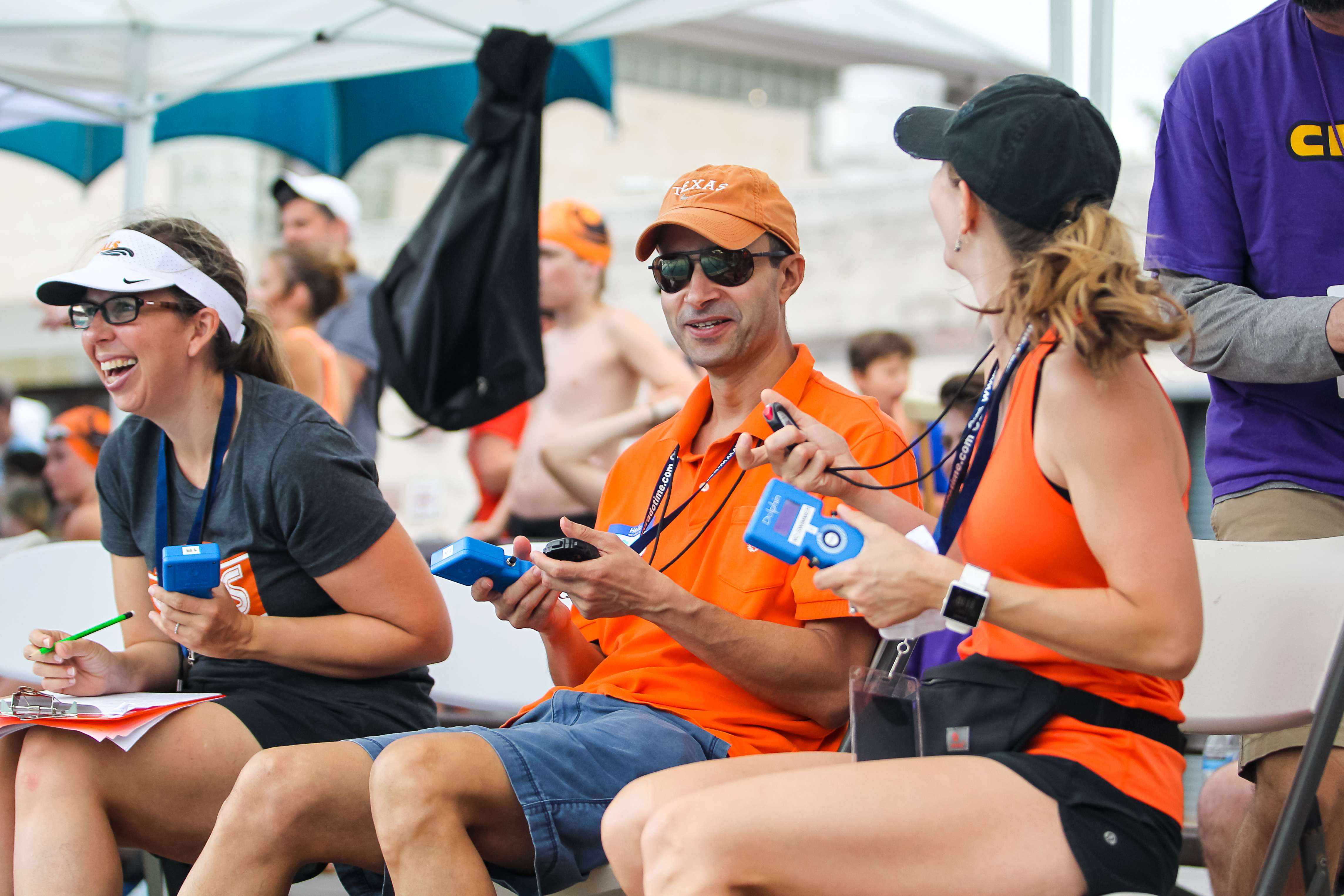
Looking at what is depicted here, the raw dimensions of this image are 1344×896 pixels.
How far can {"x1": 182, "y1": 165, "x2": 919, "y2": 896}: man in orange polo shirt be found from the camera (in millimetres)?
1857

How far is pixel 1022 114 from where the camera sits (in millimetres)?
1696

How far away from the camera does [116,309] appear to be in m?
2.53

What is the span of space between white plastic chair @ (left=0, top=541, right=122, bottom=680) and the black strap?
234cm

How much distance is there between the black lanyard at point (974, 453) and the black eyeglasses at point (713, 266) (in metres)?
0.70

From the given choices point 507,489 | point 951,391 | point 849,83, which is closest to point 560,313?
point 507,489

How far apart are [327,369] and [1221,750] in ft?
10.2

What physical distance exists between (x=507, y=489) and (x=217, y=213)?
10433mm

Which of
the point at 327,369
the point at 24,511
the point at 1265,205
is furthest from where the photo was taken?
the point at 24,511

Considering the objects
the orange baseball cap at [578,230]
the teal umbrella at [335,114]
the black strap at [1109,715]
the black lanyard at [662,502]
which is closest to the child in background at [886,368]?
the orange baseball cap at [578,230]

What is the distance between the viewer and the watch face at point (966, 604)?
4.86 ft

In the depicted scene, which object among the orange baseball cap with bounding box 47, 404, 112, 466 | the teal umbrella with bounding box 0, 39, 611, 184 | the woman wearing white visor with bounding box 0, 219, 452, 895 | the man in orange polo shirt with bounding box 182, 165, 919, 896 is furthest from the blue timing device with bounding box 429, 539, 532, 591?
the orange baseball cap with bounding box 47, 404, 112, 466

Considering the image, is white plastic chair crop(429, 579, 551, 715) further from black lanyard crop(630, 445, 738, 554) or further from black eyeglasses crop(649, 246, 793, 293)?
black eyeglasses crop(649, 246, 793, 293)

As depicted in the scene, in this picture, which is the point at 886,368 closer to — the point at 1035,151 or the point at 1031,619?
the point at 1035,151

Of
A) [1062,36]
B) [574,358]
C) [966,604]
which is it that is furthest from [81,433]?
[966,604]
